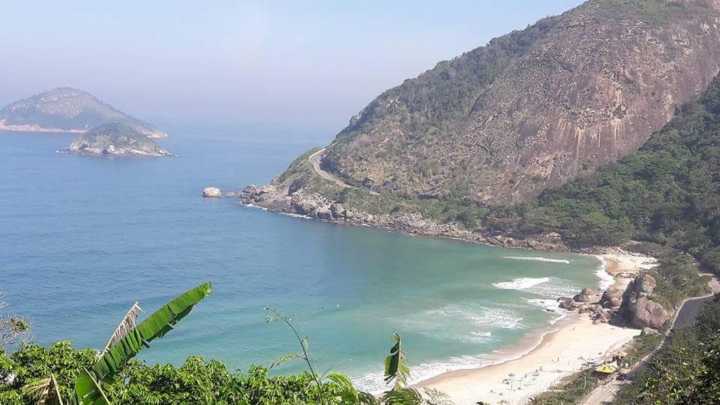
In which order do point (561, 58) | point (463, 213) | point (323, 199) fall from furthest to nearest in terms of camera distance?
1. point (561, 58)
2. point (323, 199)
3. point (463, 213)

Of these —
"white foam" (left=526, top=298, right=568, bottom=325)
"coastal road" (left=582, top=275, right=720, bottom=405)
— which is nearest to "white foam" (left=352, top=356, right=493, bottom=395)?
"coastal road" (left=582, top=275, right=720, bottom=405)

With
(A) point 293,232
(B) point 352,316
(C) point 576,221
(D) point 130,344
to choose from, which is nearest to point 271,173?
(A) point 293,232

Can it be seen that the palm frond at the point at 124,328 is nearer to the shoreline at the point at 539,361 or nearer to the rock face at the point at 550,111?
the shoreline at the point at 539,361

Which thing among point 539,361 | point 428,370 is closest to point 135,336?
point 428,370

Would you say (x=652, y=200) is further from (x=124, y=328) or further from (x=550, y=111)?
(x=124, y=328)

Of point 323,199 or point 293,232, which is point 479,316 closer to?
point 293,232

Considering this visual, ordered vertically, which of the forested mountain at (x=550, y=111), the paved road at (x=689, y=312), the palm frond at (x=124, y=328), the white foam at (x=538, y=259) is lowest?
the paved road at (x=689, y=312)

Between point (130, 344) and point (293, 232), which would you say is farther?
point (293, 232)

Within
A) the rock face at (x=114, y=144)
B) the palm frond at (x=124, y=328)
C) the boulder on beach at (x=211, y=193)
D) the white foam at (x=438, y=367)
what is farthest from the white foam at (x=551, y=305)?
the rock face at (x=114, y=144)
